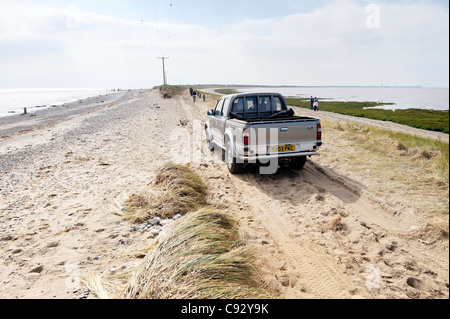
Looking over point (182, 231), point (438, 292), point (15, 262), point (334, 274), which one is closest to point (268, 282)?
point (334, 274)

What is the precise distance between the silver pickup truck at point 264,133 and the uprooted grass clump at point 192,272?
315cm

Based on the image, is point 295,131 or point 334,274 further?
point 295,131

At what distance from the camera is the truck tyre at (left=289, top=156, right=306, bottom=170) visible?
25.8 feet

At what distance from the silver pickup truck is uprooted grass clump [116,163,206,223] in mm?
1521

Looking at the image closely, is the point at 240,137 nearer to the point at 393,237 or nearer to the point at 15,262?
the point at 393,237

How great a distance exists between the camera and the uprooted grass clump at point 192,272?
8.88 ft

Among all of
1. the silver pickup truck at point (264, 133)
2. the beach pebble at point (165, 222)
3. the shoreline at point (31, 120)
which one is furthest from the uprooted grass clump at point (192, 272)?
the shoreline at point (31, 120)

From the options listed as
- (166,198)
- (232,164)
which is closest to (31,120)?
Answer: (232,164)

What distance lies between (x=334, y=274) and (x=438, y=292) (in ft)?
3.58

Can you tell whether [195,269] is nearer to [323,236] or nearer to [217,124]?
[323,236]

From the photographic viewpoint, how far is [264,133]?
6.44 meters

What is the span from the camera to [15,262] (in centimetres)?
382

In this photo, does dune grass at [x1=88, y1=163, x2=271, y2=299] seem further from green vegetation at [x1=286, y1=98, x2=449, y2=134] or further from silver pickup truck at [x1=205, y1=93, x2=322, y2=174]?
green vegetation at [x1=286, y1=98, x2=449, y2=134]

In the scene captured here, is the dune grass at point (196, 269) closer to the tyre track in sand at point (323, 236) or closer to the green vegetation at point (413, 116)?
the tyre track in sand at point (323, 236)
